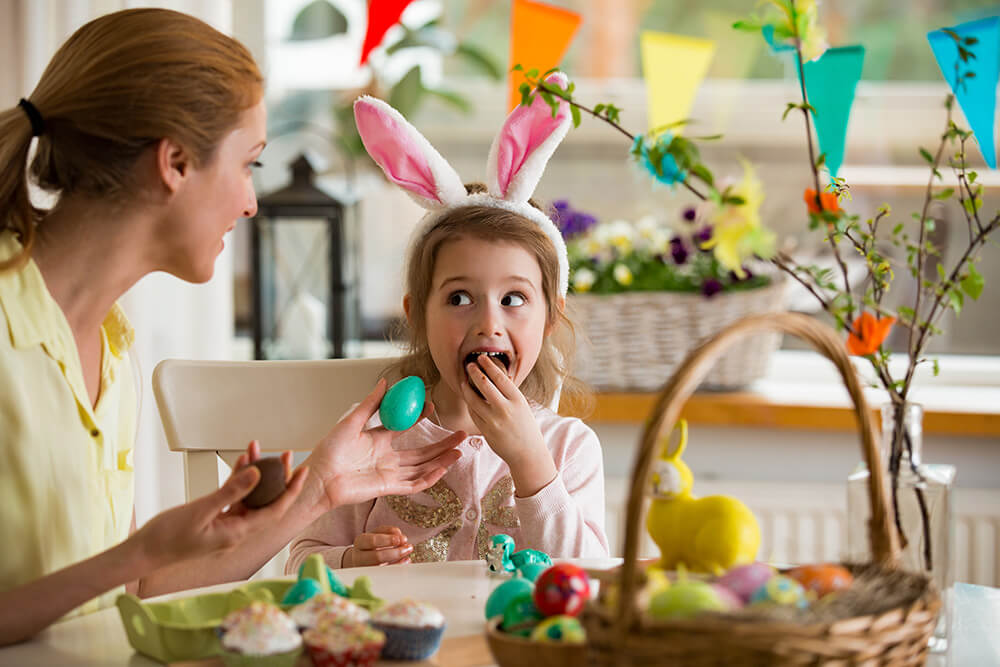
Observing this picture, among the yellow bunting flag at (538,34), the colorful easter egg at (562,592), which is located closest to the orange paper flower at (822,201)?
the colorful easter egg at (562,592)

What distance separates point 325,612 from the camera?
33.4 inches

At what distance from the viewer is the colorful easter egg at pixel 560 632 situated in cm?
75

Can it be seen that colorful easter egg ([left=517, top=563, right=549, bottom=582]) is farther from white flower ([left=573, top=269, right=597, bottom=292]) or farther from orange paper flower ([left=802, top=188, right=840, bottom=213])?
white flower ([left=573, top=269, right=597, bottom=292])

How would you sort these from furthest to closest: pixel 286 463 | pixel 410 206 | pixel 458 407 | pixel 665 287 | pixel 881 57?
pixel 410 206
pixel 881 57
pixel 665 287
pixel 458 407
pixel 286 463

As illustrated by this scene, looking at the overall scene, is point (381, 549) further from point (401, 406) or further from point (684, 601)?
point (684, 601)

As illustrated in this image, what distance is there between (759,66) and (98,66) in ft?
6.12

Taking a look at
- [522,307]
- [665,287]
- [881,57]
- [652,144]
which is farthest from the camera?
[881,57]

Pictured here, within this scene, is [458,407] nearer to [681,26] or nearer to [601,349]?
[601,349]

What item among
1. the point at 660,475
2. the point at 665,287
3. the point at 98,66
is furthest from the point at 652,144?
the point at 665,287

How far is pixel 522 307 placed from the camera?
1.49 meters

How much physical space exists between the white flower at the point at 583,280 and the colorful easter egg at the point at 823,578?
4.91 ft

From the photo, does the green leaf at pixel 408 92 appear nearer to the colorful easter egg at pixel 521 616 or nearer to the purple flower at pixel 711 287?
the purple flower at pixel 711 287

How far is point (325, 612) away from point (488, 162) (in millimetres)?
838

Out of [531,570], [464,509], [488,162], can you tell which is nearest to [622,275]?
[488,162]
